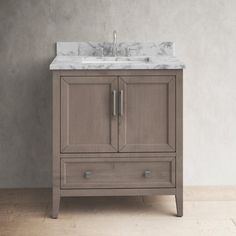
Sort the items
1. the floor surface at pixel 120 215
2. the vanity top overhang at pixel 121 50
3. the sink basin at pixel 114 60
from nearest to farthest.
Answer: the floor surface at pixel 120 215
the sink basin at pixel 114 60
the vanity top overhang at pixel 121 50

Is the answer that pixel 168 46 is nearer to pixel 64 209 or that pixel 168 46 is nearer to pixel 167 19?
pixel 167 19

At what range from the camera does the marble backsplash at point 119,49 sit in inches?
150

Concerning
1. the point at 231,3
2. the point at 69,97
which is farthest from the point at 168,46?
the point at 69,97

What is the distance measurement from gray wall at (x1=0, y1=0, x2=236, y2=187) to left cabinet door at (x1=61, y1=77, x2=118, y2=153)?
1.99 feet

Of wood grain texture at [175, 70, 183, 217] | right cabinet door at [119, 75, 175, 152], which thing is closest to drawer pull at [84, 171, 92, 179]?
right cabinet door at [119, 75, 175, 152]

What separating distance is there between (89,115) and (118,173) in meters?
0.36

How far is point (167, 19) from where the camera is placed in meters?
3.83

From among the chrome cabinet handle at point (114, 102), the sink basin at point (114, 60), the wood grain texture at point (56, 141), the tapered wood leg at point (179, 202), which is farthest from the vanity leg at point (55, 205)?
the sink basin at point (114, 60)

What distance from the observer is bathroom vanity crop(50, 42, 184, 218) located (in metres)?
3.29

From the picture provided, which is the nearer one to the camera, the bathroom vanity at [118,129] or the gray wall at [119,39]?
the bathroom vanity at [118,129]

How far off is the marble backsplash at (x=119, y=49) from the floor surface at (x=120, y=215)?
2.96 ft

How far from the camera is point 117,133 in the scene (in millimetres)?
3336

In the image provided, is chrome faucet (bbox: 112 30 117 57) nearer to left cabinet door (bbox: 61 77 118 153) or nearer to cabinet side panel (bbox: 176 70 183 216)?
left cabinet door (bbox: 61 77 118 153)

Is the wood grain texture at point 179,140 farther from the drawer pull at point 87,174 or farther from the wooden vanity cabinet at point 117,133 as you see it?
the drawer pull at point 87,174
